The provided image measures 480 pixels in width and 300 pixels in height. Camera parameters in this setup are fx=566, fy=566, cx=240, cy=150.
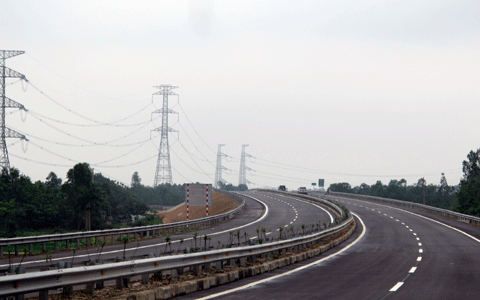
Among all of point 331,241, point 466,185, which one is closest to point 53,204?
point 331,241

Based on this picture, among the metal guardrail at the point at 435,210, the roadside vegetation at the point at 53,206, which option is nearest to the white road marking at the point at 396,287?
the metal guardrail at the point at 435,210

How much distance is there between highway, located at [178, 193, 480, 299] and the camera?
1334 cm

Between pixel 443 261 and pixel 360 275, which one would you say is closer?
pixel 360 275

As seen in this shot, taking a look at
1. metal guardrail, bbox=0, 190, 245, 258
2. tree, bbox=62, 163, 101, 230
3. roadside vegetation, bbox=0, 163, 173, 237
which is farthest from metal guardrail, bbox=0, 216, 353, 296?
tree, bbox=62, 163, 101, 230

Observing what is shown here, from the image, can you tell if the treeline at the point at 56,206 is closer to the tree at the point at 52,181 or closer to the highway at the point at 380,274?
the tree at the point at 52,181

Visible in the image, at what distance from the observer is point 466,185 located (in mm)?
110938

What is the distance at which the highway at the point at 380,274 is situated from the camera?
43.8 ft

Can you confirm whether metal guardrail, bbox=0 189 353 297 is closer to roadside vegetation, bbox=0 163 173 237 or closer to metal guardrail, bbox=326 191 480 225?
metal guardrail, bbox=326 191 480 225

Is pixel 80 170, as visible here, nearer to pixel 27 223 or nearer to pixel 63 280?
pixel 27 223

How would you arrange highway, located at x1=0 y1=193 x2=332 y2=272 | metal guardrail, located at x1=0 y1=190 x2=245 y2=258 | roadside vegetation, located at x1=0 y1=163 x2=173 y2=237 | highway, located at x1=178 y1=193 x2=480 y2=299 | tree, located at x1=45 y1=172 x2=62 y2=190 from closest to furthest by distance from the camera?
highway, located at x1=178 y1=193 x2=480 y2=299 → metal guardrail, located at x1=0 y1=190 x2=245 y2=258 → highway, located at x1=0 y1=193 x2=332 y2=272 → roadside vegetation, located at x1=0 y1=163 x2=173 y2=237 → tree, located at x1=45 y1=172 x2=62 y2=190

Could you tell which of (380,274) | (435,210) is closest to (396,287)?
(380,274)

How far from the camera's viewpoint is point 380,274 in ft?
59.2

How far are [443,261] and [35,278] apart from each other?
59.6 ft

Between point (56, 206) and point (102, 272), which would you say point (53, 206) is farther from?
point (102, 272)
